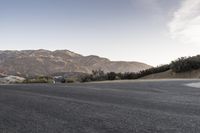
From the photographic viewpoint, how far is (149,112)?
677 centimetres

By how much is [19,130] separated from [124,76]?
85.4ft

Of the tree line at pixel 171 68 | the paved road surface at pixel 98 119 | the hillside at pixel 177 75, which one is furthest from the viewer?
the tree line at pixel 171 68

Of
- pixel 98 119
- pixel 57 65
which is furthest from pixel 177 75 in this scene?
pixel 57 65

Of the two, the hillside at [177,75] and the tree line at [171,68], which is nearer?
the hillside at [177,75]

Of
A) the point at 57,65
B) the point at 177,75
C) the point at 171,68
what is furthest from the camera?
the point at 57,65

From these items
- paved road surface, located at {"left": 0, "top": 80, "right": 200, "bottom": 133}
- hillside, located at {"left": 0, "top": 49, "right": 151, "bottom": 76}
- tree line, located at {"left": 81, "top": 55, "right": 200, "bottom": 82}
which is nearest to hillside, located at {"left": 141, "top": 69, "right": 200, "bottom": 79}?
tree line, located at {"left": 81, "top": 55, "right": 200, "bottom": 82}

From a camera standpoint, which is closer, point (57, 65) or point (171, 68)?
point (171, 68)

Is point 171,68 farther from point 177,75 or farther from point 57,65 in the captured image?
point 57,65

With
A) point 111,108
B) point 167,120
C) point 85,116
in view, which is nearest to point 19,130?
point 85,116

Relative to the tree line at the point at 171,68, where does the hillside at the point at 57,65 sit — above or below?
above

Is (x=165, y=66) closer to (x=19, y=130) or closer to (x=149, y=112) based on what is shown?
(x=149, y=112)

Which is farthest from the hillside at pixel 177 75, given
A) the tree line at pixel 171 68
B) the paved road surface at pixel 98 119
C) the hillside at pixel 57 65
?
the hillside at pixel 57 65

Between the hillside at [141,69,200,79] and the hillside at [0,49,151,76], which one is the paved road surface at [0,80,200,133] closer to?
the hillside at [141,69,200,79]

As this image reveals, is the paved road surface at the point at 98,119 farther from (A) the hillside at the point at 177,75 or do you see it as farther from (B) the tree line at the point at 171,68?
(B) the tree line at the point at 171,68
